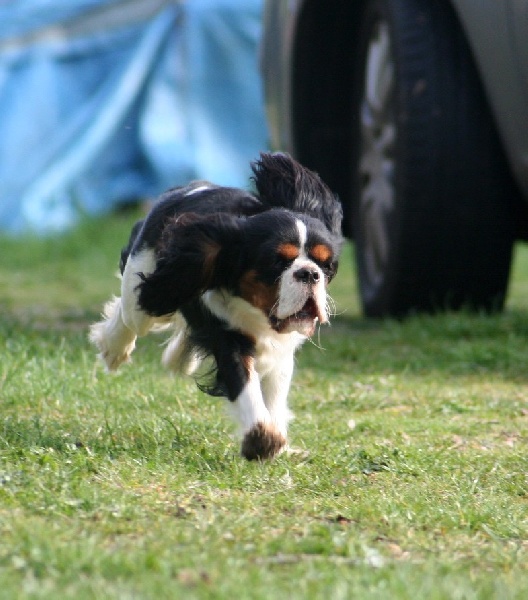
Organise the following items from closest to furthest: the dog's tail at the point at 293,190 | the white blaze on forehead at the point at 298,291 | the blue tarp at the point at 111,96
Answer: the white blaze on forehead at the point at 298,291 < the dog's tail at the point at 293,190 < the blue tarp at the point at 111,96

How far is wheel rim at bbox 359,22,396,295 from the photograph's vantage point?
628cm

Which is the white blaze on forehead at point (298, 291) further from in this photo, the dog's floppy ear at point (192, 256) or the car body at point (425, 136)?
the car body at point (425, 136)

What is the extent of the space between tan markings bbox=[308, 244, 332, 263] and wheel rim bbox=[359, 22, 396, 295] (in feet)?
8.01

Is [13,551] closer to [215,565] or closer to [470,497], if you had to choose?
[215,565]

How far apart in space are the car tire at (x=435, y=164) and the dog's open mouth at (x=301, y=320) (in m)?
2.36

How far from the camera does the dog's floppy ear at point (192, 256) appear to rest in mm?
3848

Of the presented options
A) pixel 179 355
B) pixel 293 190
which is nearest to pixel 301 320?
pixel 293 190

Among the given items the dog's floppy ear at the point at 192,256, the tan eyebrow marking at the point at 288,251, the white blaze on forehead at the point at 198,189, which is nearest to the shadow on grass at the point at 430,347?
the white blaze on forehead at the point at 198,189

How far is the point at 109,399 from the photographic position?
4.40 metres

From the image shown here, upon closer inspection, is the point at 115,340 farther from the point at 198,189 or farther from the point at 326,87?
the point at 326,87

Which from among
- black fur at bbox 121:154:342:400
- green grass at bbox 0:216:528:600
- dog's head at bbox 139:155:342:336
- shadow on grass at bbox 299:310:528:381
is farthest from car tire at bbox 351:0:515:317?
dog's head at bbox 139:155:342:336

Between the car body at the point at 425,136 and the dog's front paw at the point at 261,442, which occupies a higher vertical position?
the car body at the point at 425,136

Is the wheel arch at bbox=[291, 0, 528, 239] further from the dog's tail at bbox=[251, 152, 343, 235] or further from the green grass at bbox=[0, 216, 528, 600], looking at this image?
the dog's tail at bbox=[251, 152, 343, 235]

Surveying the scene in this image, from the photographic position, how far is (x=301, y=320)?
3758mm
